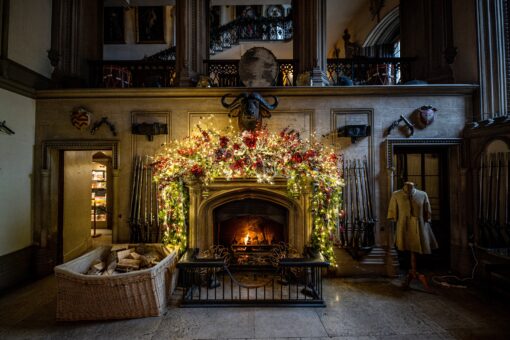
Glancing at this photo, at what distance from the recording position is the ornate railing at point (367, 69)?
A: 6.30 metres

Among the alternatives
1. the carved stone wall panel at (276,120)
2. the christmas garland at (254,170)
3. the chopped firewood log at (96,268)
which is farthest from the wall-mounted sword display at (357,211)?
the chopped firewood log at (96,268)

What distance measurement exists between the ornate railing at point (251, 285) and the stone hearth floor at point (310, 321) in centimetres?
16

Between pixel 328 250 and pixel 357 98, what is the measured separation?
3179 mm

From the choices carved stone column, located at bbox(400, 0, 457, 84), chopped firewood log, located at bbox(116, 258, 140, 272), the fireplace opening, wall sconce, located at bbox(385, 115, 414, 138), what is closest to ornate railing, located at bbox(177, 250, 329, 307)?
the fireplace opening

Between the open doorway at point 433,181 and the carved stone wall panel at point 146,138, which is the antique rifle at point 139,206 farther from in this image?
the open doorway at point 433,181

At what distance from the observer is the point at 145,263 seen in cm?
442

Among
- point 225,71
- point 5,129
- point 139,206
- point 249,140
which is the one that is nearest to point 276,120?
point 249,140

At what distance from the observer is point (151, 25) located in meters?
11.8

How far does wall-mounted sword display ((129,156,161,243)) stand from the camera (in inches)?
213

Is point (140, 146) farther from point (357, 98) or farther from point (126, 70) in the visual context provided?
point (357, 98)

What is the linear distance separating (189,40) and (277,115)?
9.08 ft

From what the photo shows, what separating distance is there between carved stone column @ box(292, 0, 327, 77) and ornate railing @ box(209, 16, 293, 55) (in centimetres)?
531

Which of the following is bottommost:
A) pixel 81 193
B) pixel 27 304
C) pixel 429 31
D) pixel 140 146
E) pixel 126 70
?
pixel 27 304

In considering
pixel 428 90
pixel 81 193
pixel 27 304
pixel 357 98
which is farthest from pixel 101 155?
pixel 428 90
